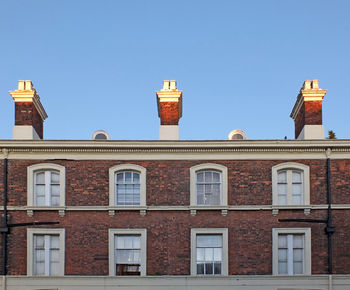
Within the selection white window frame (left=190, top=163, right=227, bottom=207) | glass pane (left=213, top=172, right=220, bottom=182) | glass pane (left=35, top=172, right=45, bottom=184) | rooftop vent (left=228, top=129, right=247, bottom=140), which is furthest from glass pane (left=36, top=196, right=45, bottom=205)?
rooftop vent (left=228, top=129, right=247, bottom=140)

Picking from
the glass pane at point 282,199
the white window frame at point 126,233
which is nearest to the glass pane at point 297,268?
the glass pane at point 282,199

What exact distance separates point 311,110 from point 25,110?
1252cm

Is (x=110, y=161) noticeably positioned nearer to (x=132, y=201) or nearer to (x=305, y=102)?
(x=132, y=201)

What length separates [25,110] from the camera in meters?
24.8

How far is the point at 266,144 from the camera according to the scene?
23688 millimetres

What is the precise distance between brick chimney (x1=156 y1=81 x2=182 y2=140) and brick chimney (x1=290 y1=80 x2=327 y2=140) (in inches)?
217

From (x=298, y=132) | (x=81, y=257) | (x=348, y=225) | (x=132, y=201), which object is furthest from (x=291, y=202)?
(x=81, y=257)

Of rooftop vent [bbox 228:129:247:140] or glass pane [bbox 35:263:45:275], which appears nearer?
glass pane [bbox 35:263:45:275]

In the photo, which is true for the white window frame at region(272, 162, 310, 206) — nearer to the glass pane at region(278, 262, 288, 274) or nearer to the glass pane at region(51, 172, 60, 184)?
the glass pane at region(278, 262, 288, 274)

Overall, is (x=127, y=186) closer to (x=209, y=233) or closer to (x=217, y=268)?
(x=209, y=233)

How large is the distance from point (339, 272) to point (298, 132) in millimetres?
6827

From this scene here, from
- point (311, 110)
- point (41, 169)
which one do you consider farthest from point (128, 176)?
point (311, 110)

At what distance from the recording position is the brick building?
75.1 feet

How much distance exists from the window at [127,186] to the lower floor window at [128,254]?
144cm
